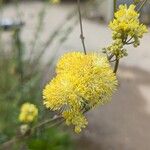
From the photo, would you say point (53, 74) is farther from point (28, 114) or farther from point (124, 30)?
point (124, 30)

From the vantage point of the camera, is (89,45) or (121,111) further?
(89,45)

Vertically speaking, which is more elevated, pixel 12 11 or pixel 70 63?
pixel 70 63

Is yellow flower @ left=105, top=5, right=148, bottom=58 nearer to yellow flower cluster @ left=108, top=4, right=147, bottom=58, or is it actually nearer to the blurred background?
yellow flower cluster @ left=108, top=4, right=147, bottom=58

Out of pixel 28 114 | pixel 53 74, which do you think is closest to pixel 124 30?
pixel 28 114

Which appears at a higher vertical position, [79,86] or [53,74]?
[79,86]

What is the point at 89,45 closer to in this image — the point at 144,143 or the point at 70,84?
the point at 144,143

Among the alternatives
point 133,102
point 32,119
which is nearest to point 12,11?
point 133,102
